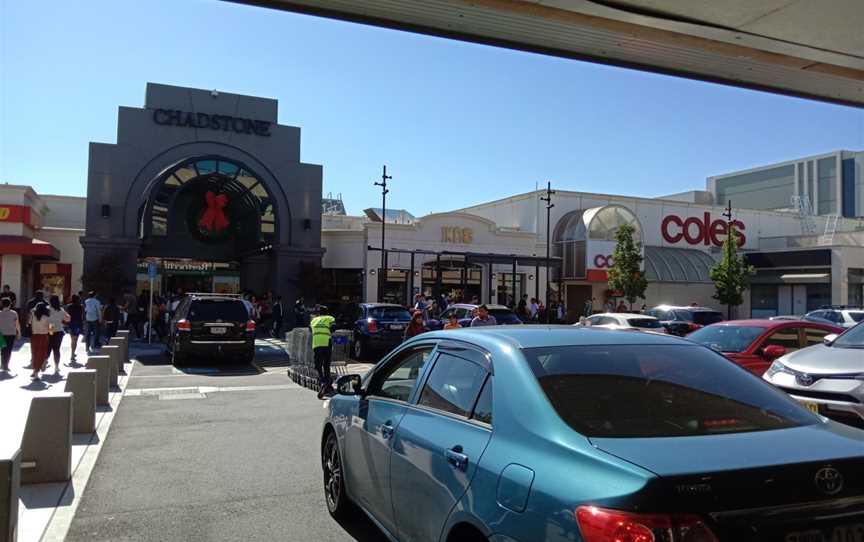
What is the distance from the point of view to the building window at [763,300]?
47.3 metres

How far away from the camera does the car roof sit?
11.8 ft

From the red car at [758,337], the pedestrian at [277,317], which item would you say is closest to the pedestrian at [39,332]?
the red car at [758,337]

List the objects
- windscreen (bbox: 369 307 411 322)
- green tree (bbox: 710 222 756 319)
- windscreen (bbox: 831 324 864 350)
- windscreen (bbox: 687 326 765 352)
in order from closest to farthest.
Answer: windscreen (bbox: 831 324 864 350) → windscreen (bbox: 687 326 765 352) → windscreen (bbox: 369 307 411 322) → green tree (bbox: 710 222 756 319)

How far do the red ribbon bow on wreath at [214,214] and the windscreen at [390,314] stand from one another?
52.1ft

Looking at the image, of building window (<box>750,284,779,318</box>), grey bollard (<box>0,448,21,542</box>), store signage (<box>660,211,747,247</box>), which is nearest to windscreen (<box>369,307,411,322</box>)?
grey bollard (<box>0,448,21,542</box>)

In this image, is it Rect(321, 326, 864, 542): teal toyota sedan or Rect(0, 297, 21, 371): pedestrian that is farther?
Rect(0, 297, 21, 371): pedestrian

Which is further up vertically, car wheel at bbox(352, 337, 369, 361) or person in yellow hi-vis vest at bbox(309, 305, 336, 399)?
person in yellow hi-vis vest at bbox(309, 305, 336, 399)

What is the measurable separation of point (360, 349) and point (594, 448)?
52.5ft

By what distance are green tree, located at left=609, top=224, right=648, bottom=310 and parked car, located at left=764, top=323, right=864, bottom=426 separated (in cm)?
3050

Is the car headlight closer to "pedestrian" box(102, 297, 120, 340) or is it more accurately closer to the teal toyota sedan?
the teal toyota sedan

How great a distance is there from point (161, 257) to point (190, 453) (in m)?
26.4

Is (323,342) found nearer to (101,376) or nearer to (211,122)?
(101,376)

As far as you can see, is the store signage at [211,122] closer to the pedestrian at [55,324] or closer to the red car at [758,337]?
the pedestrian at [55,324]

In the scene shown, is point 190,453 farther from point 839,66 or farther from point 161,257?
point 161,257
